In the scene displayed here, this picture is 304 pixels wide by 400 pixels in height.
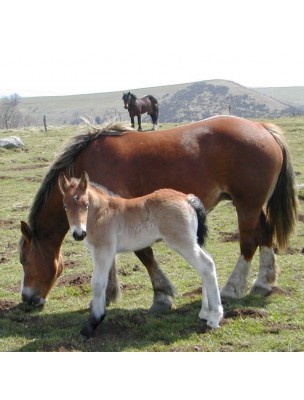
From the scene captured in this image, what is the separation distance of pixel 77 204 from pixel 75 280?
10.6 feet

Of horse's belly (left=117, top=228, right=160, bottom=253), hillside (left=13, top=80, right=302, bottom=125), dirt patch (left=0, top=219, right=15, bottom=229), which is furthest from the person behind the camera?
hillside (left=13, top=80, right=302, bottom=125)

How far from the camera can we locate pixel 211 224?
39.8 feet

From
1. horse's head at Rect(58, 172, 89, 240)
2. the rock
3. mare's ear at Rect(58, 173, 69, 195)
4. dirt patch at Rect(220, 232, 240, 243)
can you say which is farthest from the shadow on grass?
the rock

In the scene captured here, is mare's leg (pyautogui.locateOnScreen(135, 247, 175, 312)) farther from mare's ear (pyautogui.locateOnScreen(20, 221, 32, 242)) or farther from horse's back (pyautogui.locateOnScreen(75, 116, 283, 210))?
mare's ear (pyautogui.locateOnScreen(20, 221, 32, 242))

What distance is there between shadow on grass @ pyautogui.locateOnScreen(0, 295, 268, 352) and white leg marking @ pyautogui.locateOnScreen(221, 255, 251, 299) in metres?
0.15

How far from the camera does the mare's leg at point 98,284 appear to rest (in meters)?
5.67

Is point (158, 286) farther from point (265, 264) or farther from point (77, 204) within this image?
point (77, 204)

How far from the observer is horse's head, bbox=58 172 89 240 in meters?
5.18

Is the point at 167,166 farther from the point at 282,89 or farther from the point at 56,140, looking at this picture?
the point at 282,89

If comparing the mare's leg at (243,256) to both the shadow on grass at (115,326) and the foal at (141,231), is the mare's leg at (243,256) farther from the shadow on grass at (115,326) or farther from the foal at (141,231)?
the foal at (141,231)

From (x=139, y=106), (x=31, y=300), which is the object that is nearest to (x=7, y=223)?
(x=31, y=300)

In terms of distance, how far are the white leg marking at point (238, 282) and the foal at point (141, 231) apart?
4.41ft

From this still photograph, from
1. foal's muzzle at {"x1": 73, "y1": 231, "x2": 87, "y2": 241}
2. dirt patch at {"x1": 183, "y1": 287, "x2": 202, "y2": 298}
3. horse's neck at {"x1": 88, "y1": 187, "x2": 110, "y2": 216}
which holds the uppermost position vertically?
horse's neck at {"x1": 88, "y1": 187, "x2": 110, "y2": 216}

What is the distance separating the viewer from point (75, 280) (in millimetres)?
8305
